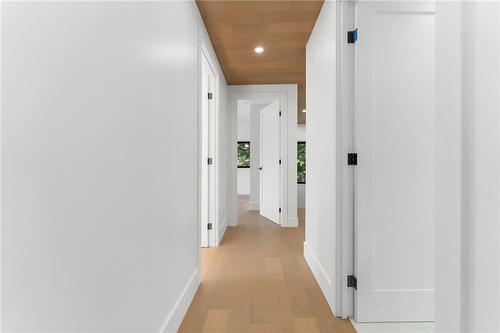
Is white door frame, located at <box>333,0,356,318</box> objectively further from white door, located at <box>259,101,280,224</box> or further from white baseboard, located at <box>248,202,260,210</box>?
white baseboard, located at <box>248,202,260,210</box>

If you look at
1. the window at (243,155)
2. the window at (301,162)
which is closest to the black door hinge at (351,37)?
the window at (301,162)

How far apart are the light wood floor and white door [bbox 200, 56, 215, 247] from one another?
0.34 meters

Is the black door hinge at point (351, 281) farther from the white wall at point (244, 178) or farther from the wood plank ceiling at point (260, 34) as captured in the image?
the white wall at point (244, 178)

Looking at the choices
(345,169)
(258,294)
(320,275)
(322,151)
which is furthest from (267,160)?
(345,169)

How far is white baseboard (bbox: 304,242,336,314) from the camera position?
6.70 feet

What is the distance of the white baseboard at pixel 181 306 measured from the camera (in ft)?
→ 5.21

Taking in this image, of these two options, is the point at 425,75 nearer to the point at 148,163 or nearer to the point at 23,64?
the point at 148,163

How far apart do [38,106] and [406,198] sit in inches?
75.0

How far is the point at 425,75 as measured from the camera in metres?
1.83

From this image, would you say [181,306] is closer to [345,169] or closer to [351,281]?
[351,281]

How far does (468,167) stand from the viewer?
766mm

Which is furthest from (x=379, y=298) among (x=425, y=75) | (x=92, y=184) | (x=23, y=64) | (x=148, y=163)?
(x=23, y=64)

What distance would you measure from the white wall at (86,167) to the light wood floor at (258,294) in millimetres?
410

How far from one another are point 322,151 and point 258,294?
1.21 meters
